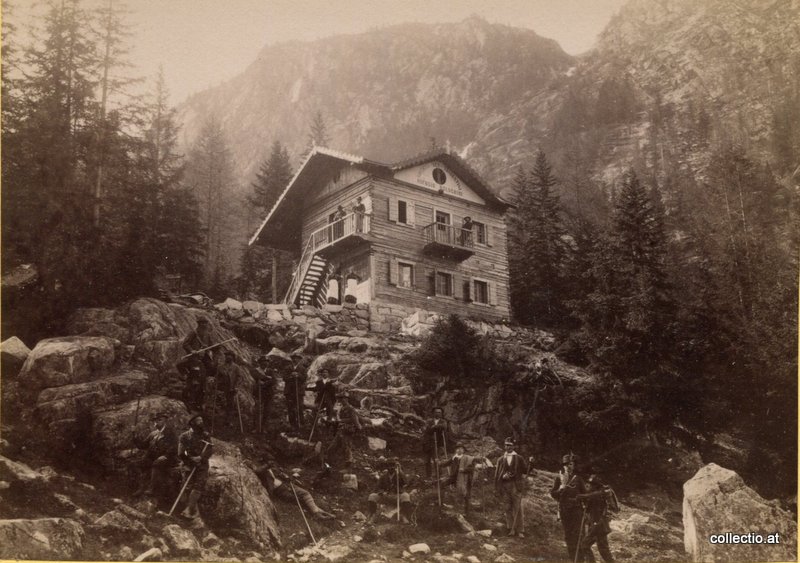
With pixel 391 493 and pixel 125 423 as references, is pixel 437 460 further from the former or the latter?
pixel 125 423

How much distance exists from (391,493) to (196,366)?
430 centimetres

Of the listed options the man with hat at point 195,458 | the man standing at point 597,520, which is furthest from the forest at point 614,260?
the man with hat at point 195,458

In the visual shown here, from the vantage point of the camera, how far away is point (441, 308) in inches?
960

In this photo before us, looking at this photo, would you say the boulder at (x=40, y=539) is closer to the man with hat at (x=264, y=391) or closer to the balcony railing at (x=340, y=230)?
the man with hat at (x=264, y=391)

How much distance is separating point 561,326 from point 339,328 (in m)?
8.56

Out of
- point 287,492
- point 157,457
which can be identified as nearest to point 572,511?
point 287,492

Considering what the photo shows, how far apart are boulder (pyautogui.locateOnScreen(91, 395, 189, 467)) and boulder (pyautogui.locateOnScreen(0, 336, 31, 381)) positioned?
6.26ft

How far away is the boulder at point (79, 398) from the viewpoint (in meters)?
11.2

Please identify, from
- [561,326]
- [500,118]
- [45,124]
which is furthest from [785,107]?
[500,118]

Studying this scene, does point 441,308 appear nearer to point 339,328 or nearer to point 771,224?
point 339,328

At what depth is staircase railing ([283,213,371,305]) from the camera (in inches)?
931

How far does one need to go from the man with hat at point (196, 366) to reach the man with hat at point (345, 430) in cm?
256

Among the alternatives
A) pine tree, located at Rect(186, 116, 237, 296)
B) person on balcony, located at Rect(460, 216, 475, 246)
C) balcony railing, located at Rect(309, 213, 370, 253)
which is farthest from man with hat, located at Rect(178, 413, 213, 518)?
pine tree, located at Rect(186, 116, 237, 296)

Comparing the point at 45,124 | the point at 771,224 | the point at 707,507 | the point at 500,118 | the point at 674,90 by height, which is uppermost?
the point at 500,118
